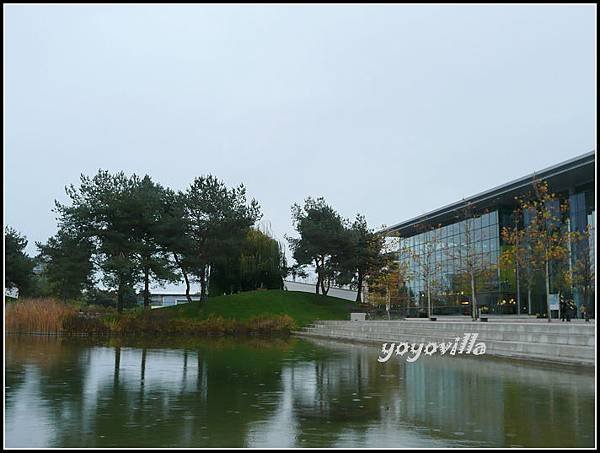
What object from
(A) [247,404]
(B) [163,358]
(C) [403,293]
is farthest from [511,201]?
(A) [247,404]

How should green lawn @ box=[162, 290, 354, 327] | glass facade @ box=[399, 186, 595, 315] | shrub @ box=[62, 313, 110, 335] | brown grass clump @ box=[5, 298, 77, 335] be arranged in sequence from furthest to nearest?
green lawn @ box=[162, 290, 354, 327], glass facade @ box=[399, 186, 595, 315], shrub @ box=[62, 313, 110, 335], brown grass clump @ box=[5, 298, 77, 335]

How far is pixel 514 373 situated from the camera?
1402cm

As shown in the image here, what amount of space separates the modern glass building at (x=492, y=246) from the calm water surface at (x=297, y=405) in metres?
22.5

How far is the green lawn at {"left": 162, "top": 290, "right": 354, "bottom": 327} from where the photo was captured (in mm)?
45000

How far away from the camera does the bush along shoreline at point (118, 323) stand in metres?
32.1

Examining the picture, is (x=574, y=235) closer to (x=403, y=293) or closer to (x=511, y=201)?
(x=511, y=201)

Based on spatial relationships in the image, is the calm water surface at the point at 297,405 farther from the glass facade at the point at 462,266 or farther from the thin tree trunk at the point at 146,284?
the glass facade at the point at 462,266

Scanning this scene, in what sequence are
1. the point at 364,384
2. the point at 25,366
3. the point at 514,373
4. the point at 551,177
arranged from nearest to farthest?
1. the point at 364,384
2. the point at 514,373
3. the point at 25,366
4. the point at 551,177

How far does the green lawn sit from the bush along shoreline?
3657mm

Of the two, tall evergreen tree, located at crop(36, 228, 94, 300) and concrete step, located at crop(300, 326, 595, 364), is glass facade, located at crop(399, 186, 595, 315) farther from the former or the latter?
tall evergreen tree, located at crop(36, 228, 94, 300)

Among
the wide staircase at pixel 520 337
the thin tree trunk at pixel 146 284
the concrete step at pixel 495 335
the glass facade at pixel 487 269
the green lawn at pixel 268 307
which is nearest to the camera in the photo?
the wide staircase at pixel 520 337

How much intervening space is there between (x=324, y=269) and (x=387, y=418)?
42400 millimetres

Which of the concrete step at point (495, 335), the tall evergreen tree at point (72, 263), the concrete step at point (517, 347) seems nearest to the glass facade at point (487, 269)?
the concrete step at point (495, 335)

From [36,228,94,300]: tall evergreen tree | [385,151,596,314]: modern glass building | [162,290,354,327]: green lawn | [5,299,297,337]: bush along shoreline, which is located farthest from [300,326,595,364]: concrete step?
[36,228,94,300]: tall evergreen tree
